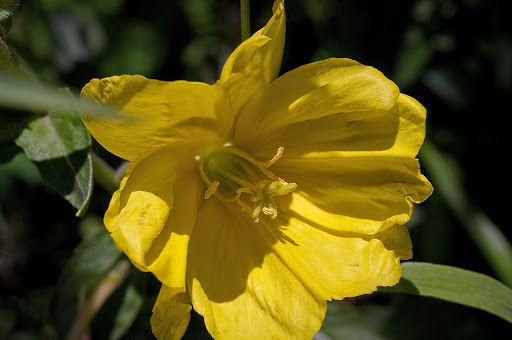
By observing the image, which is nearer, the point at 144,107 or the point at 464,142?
the point at 144,107

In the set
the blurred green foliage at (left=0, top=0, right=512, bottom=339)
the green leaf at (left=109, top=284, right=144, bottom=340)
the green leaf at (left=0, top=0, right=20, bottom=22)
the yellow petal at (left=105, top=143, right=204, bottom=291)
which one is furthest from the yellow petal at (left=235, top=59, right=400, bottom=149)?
the blurred green foliage at (left=0, top=0, right=512, bottom=339)

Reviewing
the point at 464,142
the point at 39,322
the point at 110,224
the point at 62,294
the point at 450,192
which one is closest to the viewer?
the point at 110,224

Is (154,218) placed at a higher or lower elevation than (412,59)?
higher

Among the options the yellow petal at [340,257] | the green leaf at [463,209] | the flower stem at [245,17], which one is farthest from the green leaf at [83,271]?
the green leaf at [463,209]

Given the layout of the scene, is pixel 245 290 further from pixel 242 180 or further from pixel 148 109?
pixel 148 109

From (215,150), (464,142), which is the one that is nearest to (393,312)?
(464,142)

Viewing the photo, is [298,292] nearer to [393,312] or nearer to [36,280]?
[393,312]

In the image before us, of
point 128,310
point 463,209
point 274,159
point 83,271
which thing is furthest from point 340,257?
point 463,209
